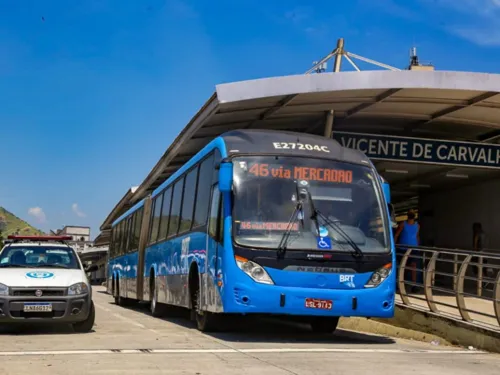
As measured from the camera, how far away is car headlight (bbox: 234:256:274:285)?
10.2 metres

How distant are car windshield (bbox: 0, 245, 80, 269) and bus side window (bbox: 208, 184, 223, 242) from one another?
2.76 m

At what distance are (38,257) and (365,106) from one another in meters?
8.75

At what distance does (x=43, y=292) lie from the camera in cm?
1129

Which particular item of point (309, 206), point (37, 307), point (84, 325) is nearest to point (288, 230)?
point (309, 206)

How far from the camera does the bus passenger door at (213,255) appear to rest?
10740 millimetres

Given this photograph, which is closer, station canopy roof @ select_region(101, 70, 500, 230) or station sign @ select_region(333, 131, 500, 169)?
station canopy roof @ select_region(101, 70, 500, 230)

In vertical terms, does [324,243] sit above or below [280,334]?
above

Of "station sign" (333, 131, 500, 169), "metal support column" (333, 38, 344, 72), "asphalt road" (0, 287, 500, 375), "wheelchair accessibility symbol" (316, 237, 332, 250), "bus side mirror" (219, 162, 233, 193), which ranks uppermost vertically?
"metal support column" (333, 38, 344, 72)

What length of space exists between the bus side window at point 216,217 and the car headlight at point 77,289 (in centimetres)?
216

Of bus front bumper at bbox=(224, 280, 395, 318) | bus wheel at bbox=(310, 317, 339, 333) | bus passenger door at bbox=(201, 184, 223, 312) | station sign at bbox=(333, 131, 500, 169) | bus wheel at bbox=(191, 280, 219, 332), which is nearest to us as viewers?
bus front bumper at bbox=(224, 280, 395, 318)

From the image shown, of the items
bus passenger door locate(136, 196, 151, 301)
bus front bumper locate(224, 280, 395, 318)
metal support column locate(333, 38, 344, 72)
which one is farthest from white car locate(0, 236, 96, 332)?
metal support column locate(333, 38, 344, 72)

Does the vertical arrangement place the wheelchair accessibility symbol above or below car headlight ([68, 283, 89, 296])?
above

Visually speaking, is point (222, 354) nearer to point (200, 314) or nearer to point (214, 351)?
point (214, 351)

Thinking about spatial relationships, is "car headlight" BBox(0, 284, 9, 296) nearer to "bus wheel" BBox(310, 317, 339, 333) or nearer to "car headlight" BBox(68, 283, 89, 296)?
"car headlight" BBox(68, 283, 89, 296)
